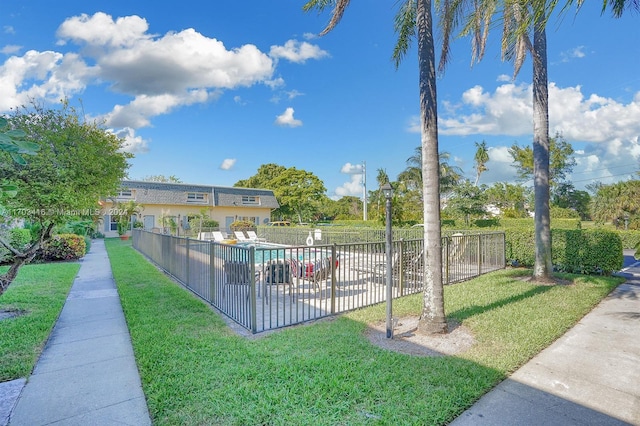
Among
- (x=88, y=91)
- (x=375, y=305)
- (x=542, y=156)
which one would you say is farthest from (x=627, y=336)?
(x=88, y=91)

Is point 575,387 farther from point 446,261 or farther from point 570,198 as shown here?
point 570,198

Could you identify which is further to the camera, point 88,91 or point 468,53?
point 88,91

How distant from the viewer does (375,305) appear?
20.6ft

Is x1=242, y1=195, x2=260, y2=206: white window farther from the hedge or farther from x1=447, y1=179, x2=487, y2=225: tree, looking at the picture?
the hedge

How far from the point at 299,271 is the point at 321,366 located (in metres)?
3.78

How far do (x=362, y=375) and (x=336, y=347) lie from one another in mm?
781

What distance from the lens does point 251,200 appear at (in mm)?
36625

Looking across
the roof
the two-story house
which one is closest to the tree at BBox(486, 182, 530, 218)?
the roof

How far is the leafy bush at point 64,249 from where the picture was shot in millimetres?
11797

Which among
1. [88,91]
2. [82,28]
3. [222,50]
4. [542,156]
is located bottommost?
[542,156]

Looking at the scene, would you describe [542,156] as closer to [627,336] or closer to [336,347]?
[627,336]

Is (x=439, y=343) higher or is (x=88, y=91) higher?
(x=88, y=91)

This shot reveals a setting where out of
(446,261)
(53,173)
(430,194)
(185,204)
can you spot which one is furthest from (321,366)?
(185,204)

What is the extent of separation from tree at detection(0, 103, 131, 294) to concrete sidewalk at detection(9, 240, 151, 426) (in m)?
1.33
